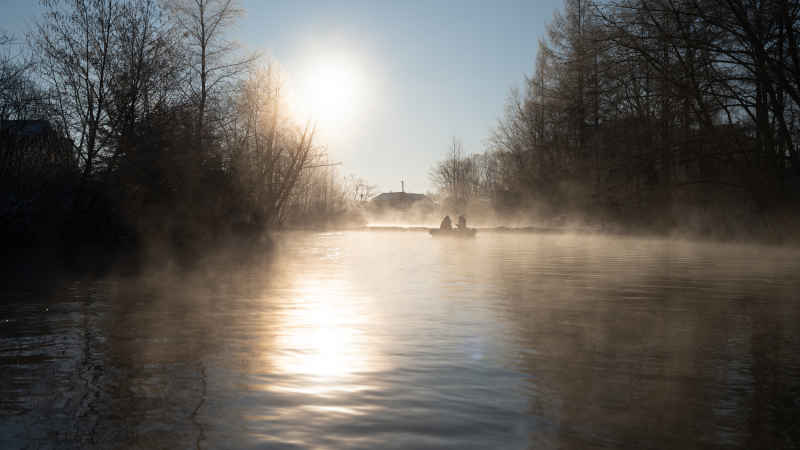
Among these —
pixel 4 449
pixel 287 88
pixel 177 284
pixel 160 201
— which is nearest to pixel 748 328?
pixel 4 449

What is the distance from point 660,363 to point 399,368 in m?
2.04

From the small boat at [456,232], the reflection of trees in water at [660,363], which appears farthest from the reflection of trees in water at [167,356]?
the small boat at [456,232]

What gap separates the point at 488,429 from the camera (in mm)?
3479

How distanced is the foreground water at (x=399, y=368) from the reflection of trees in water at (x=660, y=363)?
2 cm

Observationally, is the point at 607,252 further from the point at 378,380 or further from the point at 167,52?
the point at 378,380

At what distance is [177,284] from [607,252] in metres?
13.0

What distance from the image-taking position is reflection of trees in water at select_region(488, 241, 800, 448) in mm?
3484

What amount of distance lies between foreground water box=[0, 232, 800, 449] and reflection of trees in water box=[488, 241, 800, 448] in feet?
0.07

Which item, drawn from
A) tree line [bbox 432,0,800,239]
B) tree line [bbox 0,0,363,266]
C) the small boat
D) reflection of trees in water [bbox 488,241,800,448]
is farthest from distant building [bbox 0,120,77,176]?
the small boat

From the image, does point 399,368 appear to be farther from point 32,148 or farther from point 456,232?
point 456,232

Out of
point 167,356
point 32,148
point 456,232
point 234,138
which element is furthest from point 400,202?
point 167,356

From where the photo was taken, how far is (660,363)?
503 cm

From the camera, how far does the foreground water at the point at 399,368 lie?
344cm

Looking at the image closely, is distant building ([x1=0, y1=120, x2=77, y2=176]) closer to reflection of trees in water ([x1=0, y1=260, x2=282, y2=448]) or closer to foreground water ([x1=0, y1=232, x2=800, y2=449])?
foreground water ([x1=0, y1=232, x2=800, y2=449])
